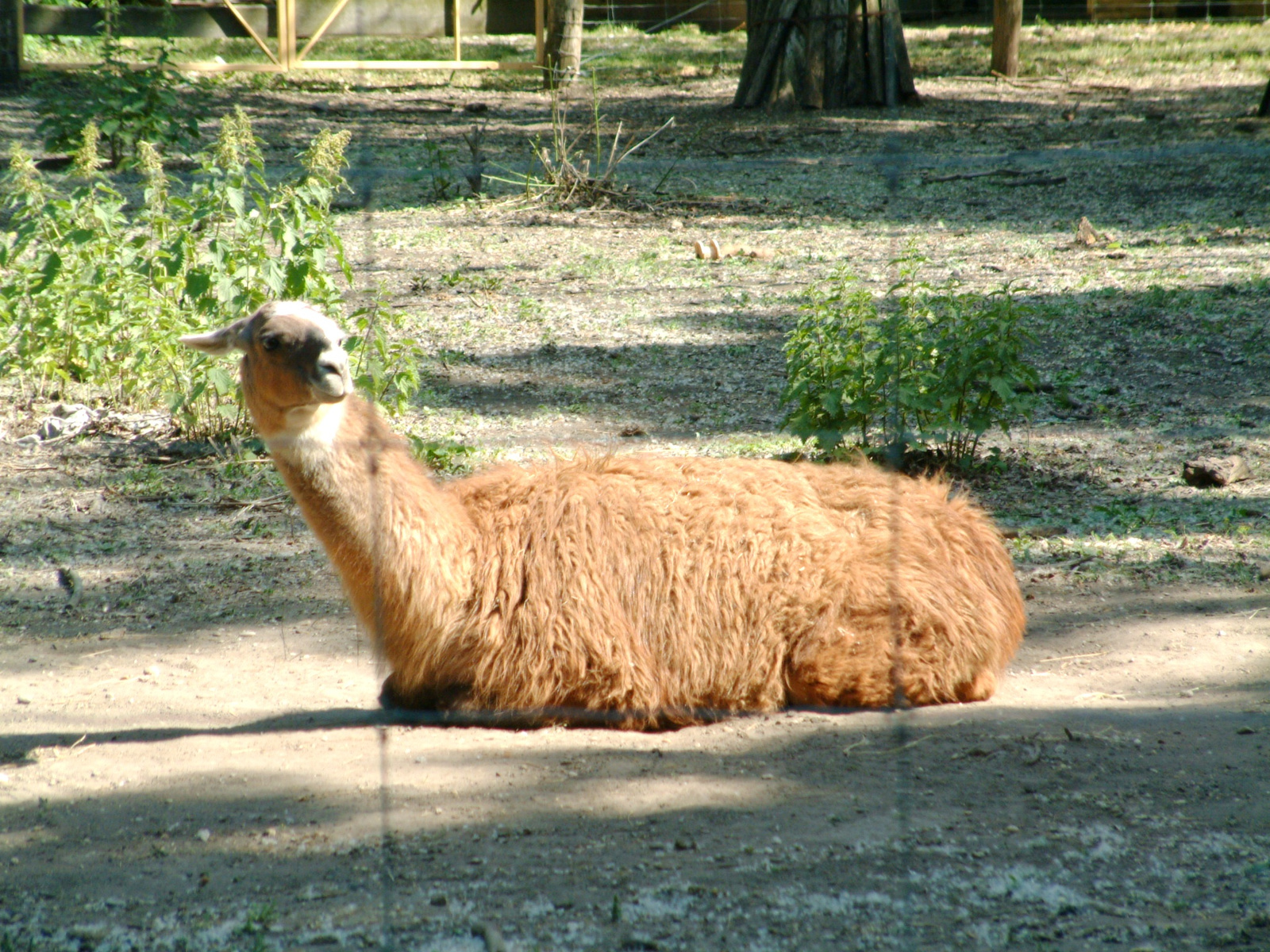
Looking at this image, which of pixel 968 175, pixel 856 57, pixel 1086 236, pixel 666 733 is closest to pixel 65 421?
pixel 666 733

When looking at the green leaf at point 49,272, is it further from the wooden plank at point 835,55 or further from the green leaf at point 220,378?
the wooden plank at point 835,55

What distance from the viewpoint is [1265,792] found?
315cm

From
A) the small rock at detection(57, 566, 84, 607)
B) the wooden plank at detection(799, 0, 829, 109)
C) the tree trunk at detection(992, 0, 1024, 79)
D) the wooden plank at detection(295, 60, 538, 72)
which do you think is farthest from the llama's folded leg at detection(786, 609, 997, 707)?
the wooden plank at detection(295, 60, 538, 72)

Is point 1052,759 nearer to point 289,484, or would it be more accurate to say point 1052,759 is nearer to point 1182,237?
point 289,484

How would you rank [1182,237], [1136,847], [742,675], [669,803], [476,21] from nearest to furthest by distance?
[1136,847] < [669,803] < [742,675] < [1182,237] < [476,21]

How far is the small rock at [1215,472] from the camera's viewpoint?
5879 mm

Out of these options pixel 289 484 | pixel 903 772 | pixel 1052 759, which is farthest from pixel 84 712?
pixel 1052 759

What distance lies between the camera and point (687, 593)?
3.83 metres

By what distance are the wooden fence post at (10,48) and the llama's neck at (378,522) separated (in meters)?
13.5

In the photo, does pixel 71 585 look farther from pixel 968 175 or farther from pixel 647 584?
pixel 968 175

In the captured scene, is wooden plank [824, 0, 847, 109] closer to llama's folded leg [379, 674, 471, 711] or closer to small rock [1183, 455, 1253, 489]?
small rock [1183, 455, 1253, 489]

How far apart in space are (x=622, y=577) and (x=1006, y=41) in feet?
48.3

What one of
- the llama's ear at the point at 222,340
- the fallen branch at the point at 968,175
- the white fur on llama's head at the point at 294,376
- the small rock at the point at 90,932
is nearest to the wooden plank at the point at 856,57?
the fallen branch at the point at 968,175

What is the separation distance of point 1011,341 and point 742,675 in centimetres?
266
